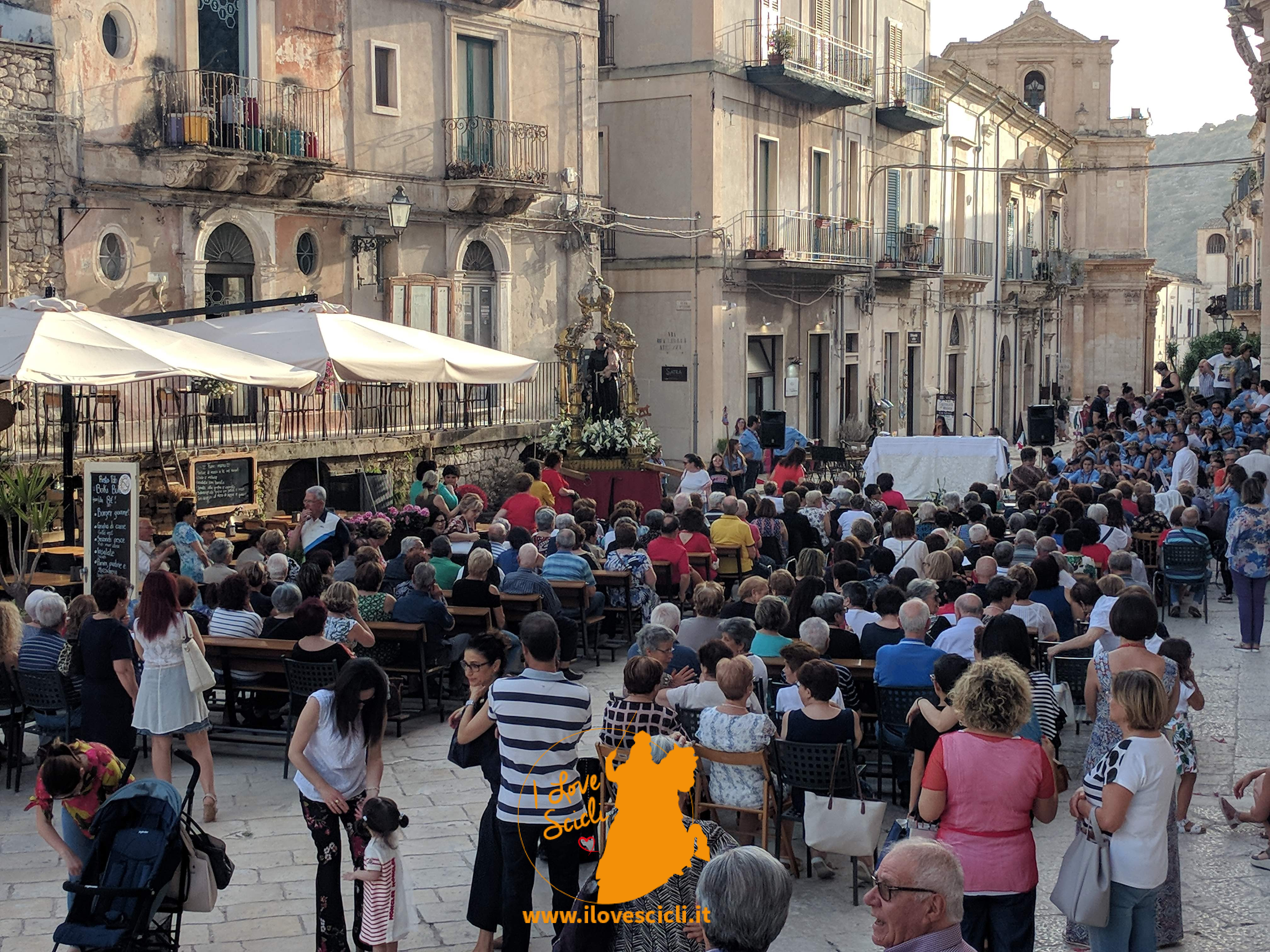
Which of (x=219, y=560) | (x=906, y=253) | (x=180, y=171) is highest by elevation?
(x=906, y=253)

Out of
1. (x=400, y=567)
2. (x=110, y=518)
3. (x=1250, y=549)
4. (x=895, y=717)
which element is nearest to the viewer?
(x=895, y=717)

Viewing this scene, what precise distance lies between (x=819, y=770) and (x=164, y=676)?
3.61 metres

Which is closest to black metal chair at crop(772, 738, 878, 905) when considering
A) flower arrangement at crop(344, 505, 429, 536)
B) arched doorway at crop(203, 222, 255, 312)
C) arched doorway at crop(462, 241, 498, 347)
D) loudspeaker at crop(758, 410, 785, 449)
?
flower arrangement at crop(344, 505, 429, 536)

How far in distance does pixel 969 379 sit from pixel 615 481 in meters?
23.5

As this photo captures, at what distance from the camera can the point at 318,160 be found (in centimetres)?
1833

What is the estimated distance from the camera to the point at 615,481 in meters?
19.6

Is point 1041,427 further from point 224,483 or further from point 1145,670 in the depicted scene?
point 1145,670

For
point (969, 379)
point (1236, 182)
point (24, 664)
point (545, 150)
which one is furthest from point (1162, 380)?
point (1236, 182)

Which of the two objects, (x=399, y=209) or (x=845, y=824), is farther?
(x=399, y=209)

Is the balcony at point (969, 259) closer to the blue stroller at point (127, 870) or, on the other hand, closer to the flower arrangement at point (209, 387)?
the flower arrangement at point (209, 387)

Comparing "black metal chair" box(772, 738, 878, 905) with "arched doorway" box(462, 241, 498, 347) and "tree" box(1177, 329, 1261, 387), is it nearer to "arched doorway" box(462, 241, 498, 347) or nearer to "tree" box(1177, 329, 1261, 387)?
"arched doorway" box(462, 241, 498, 347)

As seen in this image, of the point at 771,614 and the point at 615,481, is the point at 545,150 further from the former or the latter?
the point at 771,614

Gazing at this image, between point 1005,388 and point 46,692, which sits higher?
point 1005,388

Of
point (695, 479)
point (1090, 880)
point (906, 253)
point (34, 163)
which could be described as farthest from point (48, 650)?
point (906, 253)
